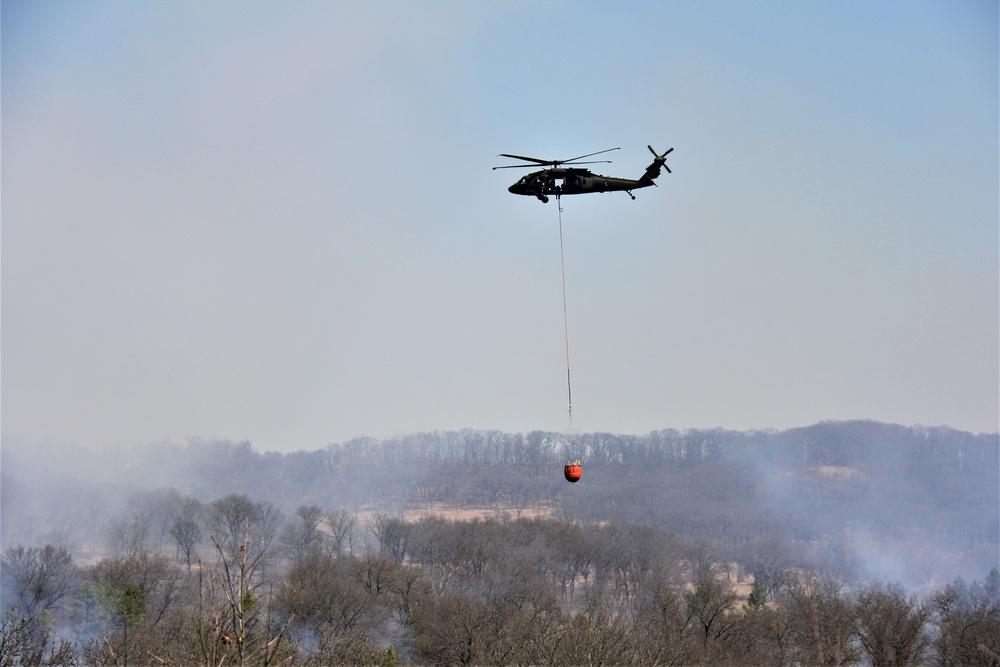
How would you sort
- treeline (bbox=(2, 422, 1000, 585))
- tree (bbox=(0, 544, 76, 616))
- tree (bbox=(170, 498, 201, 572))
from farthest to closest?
1. treeline (bbox=(2, 422, 1000, 585))
2. tree (bbox=(170, 498, 201, 572))
3. tree (bbox=(0, 544, 76, 616))

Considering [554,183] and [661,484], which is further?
[661,484]

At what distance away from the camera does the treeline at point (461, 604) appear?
40.9 meters

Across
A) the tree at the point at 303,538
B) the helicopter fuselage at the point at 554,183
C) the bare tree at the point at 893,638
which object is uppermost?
the helicopter fuselage at the point at 554,183

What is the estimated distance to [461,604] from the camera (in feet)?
191

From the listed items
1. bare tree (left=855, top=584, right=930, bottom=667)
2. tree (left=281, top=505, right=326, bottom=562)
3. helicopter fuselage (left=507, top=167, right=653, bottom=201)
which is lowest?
bare tree (left=855, top=584, right=930, bottom=667)

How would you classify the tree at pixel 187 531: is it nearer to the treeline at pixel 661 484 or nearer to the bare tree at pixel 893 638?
the treeline at pixel 661 484

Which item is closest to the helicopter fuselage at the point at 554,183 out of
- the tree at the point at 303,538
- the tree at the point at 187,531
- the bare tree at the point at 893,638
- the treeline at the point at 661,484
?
the bare tree at the point at 893,638

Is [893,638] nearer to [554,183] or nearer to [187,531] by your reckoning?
[554,183]

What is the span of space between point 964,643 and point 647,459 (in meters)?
123

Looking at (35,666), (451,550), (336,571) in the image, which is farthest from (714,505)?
(35,666)

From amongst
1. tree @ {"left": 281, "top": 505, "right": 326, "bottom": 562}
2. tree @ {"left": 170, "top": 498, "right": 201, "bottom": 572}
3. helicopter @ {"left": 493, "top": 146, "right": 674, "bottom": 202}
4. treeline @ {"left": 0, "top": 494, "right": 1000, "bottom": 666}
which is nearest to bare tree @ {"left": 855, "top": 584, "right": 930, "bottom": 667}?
treeline @ {"left": 0, "top": 494, "right": 1000, "bottom": 666}

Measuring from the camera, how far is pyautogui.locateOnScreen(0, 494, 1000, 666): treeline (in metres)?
40.9

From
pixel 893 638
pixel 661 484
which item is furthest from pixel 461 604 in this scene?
pixel 661 484

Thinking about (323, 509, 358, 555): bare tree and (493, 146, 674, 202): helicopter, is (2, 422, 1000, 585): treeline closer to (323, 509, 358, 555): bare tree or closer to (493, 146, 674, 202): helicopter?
(323, 509, 358, 555): bare tree
